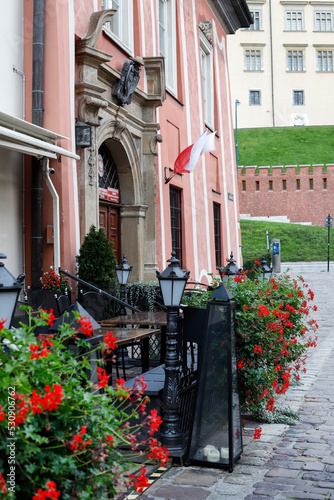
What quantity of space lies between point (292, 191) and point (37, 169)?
4117 cm

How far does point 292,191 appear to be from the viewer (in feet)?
158

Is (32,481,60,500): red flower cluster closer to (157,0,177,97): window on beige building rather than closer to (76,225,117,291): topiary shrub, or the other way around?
(76,225,117,291): topiary shrub

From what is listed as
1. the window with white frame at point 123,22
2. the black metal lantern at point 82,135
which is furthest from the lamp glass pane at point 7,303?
the window with white frame at point 123,22

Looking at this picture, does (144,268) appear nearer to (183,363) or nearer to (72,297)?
(72,297)

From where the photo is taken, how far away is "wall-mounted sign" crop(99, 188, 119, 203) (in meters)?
11.2

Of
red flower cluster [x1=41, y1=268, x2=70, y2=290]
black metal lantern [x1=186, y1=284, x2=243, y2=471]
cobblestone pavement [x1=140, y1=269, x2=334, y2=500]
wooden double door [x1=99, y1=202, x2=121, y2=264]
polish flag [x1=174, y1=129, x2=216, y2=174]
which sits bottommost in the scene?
cobblestone pavement [x1=140, y1=269, x2=334, y2=500]

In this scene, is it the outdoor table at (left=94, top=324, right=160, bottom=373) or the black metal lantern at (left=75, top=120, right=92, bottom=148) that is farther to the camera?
the black metal lantern at (left=75, top=120, right=92, bottom=148)

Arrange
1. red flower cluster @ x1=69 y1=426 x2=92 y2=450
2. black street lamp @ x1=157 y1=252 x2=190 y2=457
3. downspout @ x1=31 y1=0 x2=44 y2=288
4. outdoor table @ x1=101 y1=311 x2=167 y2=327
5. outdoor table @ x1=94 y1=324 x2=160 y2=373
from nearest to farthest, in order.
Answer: red flower cluster @ x1=69 y1=426 x2=92 y2=450
black street lamp @ x1=157 y1=252 x2=190 y2=457
outdoor table @ x1=94 y1=324 x2=160 y2=373
outdoor table @ x1=101 y1=311 x2=167 y2=327
downspout @ x1=31 y1=0 x2=44 y2=288

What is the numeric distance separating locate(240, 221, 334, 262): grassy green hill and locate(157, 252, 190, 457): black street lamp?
31206 millimetres

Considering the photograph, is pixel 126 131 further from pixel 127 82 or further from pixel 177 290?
pixel 177 290

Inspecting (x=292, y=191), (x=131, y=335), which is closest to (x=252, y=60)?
(x=292, y=191)

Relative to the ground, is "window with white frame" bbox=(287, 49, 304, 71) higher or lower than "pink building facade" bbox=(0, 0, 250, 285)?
higher

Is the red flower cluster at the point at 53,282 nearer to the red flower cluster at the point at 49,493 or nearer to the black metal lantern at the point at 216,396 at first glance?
the black metal lantern at the point at 216,396

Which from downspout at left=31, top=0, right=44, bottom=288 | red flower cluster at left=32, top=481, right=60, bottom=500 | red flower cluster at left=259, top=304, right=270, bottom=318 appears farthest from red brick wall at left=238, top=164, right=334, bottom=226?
red flower cluster at left=32, top=481, right=60, bottom=500
